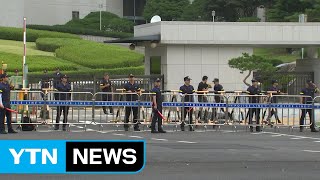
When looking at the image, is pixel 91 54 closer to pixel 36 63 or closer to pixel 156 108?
pixel 36 63

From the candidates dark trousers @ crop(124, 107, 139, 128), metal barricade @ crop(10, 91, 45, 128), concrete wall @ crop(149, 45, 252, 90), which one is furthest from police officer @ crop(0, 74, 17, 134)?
concrete wall @ crop(149, 45, 252, 90)

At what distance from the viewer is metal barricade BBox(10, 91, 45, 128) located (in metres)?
24.8

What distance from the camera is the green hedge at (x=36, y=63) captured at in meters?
51.5

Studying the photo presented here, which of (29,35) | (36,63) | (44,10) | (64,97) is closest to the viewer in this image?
(64,97)

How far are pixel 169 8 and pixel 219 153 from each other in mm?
64455

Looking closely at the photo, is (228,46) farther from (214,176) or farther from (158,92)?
(214,176)

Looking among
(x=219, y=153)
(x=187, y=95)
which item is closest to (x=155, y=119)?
(x=187, y=95)

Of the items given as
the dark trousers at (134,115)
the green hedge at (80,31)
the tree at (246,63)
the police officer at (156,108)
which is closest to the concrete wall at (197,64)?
the tree at (246,63)

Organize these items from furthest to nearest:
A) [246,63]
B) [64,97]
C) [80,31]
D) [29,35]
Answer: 1. [80,31]
2. [29,35]
3. [246,63]
4. [64,97]

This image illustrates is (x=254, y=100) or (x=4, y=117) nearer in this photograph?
(x=4, y=117)

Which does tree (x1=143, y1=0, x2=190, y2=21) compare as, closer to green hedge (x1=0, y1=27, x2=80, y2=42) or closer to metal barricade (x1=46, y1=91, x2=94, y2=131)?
green hedge (x1=0, y1=27, x2=80, y2=42)

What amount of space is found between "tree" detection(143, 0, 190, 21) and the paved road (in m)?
55.9

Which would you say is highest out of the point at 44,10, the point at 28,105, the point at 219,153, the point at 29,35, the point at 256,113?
the point at 44,10

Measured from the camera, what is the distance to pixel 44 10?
3278 inches
